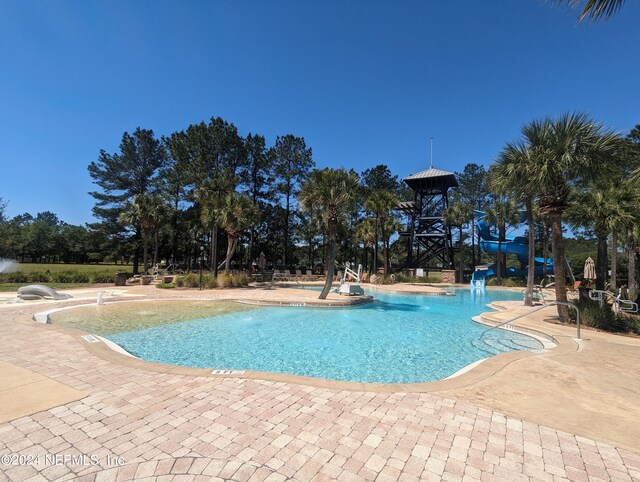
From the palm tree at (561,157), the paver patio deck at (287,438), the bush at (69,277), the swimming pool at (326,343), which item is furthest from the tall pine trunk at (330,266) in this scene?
the bush at (69,277)

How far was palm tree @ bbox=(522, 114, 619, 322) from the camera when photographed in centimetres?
898

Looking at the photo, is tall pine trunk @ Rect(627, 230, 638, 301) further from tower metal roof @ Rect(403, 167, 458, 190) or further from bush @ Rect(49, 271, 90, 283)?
bush @ Rect(49, 271, 90, 283)

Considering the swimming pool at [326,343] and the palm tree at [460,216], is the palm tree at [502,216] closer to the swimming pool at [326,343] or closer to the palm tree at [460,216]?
the palm tree at [460,216]

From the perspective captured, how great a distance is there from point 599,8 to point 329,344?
8.00m

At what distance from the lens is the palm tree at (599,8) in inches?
152

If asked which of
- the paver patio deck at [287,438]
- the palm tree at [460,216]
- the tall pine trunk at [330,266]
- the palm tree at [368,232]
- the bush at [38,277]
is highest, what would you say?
the palm tree at [460,216]

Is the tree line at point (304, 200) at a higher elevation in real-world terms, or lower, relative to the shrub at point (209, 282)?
higher

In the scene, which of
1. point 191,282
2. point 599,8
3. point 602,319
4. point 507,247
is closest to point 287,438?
point 599,8

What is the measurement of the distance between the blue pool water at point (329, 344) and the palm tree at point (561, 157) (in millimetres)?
3645

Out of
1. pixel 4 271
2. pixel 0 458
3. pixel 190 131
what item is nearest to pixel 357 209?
pixel 190 131

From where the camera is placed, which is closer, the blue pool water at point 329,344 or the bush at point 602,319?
the blue pool water at point 329,344

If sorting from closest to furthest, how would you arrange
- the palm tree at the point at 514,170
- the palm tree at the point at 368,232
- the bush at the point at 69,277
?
1. the palm tree at the point at 514,170
2. the bush at the point at 69,277
3. the palm tree at the point at 368,232

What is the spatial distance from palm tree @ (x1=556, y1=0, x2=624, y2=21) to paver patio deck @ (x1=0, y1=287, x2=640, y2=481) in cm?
486

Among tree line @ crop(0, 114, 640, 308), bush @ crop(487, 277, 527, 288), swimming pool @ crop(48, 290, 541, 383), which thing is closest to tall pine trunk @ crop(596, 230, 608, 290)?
tree line @ crop(0, 114, 640, 308)
